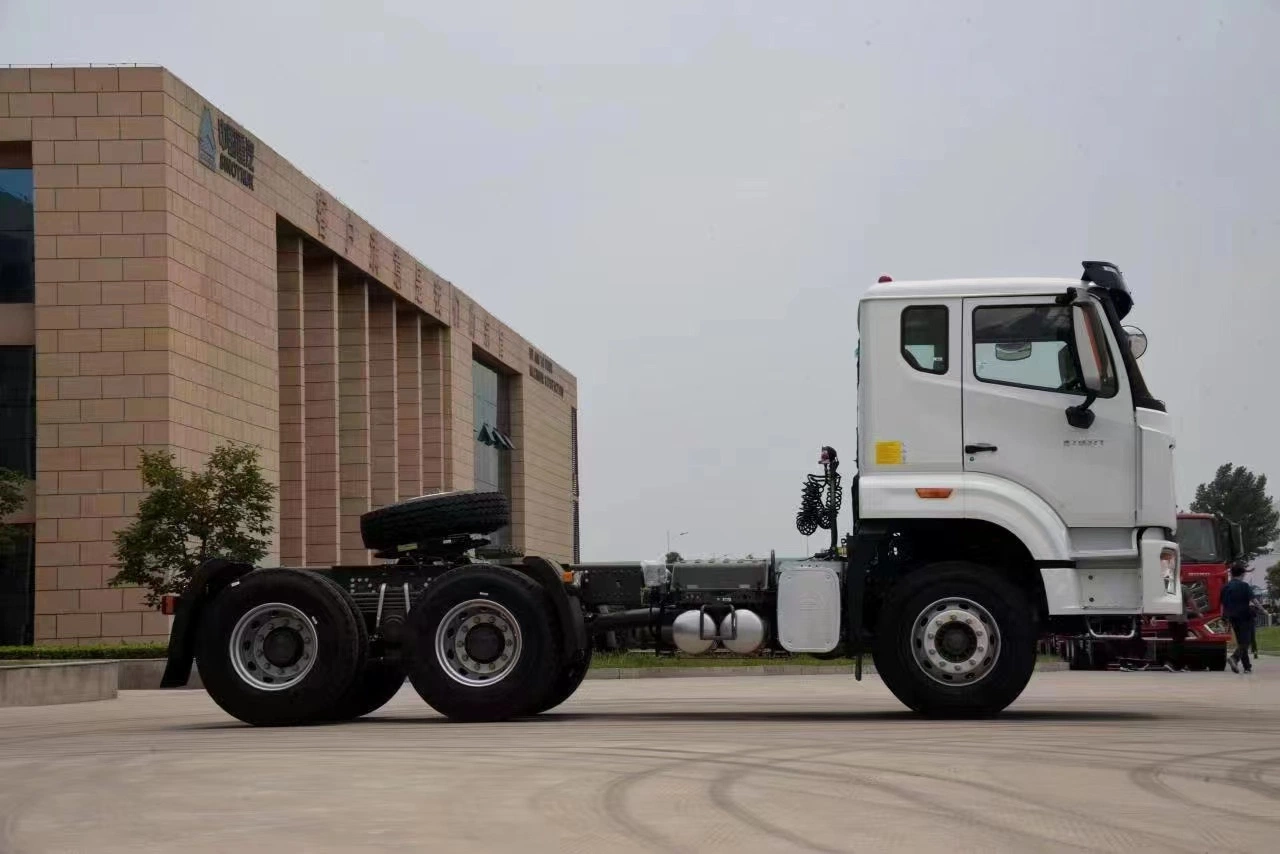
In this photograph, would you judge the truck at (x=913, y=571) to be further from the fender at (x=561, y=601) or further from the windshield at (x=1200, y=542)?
the windshield at (x=1200, y=542)

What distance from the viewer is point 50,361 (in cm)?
4516

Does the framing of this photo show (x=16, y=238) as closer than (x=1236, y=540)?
No

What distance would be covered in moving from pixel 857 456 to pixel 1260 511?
5172 inches

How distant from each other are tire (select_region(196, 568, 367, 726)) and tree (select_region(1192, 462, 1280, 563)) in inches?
4788

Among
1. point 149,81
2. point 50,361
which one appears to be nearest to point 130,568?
point 50,361

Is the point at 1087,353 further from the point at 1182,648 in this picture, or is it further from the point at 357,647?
the point at 1182,648

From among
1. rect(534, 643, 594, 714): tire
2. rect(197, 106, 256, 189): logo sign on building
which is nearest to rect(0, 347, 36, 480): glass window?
rect(197, 106, 256, 189): logo sign on building

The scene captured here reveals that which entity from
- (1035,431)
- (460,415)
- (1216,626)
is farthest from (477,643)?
(460,415)

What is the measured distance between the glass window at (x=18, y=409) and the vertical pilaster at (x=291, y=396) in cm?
A: 1310

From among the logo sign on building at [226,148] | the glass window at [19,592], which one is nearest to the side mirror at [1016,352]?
the glass window at [19,592]

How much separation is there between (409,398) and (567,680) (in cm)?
6122

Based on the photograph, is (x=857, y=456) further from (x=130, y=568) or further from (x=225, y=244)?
(x=225, y=244)

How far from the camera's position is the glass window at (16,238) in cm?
4575

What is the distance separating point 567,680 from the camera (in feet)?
52.5
